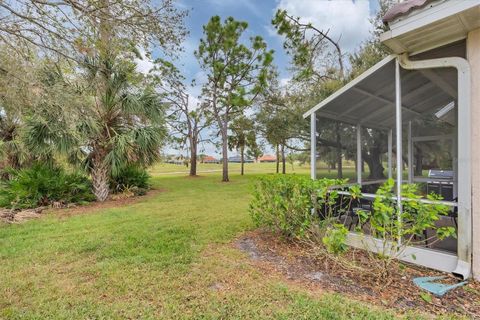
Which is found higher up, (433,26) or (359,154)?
(433,26)

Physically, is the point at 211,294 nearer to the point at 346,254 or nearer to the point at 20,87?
the point at 346,254

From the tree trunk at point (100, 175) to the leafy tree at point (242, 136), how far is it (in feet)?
41.3

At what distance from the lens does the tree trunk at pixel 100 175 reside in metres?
9.99

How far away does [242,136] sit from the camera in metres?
22.8

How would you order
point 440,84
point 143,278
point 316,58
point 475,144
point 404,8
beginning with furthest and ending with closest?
1. point 316,58
2. point 440,84
3. point 143,278
4. point 404,8
5. point 475,144

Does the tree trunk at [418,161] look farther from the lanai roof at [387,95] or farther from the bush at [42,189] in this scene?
the bush at [42,189]

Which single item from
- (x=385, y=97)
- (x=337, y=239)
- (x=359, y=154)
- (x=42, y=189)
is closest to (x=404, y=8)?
(x=385, y=97)

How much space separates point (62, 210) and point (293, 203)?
7907 millimetres

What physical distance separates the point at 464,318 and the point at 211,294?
9.14 ft

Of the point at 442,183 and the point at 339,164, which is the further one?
the point at 442,183

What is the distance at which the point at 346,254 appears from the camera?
453 centimetres

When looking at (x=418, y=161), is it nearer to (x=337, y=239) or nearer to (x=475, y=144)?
(x=475, y=144)

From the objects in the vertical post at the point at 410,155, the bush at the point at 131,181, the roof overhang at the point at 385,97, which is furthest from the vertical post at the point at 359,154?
the bush at the point at 131,181

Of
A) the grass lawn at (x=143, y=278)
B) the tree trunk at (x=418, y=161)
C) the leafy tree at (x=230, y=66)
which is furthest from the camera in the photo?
the leafy tree at (x=230, y=66)
